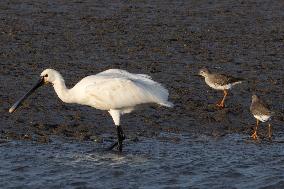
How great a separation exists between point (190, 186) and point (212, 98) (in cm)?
447

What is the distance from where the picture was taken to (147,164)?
11.1m

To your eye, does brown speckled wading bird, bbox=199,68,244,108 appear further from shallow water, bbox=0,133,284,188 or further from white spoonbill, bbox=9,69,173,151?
white spoonbill, bbox=9,69,173,151

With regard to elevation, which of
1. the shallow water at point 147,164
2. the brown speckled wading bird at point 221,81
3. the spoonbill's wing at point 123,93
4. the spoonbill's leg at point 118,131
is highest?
the brown speckled wading bird at point 221,81

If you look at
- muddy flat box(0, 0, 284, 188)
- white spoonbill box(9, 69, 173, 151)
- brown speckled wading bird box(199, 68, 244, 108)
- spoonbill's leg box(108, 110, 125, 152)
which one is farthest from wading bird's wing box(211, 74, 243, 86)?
spoonbill's leg box(108, 110, 125, 152)

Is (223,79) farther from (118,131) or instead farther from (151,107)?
(118,131)

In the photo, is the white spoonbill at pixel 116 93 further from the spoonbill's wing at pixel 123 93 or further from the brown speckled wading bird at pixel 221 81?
the brown speckled wading bird at pixel 221 81

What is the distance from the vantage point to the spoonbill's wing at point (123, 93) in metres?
11.6

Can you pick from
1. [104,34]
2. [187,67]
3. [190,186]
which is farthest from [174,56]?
[190,186]

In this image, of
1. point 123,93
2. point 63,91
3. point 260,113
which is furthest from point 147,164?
point 260,113

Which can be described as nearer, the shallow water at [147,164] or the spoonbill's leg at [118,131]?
the shallow water at [147,164]

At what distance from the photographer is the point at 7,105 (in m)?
13.3

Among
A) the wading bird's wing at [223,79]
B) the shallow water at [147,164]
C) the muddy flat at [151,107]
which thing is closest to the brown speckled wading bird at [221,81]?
the wading bird's wing at [223,79]

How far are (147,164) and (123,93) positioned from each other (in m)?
1.05

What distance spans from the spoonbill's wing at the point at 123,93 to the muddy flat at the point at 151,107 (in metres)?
0.63
